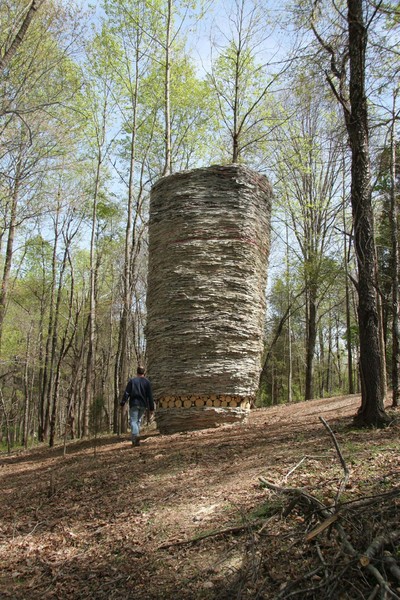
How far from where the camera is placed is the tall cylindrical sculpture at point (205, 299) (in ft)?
31.1

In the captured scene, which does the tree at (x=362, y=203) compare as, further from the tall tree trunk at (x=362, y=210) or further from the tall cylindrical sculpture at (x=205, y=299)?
the tall cylindrical sculpture at (x=205, y=299)

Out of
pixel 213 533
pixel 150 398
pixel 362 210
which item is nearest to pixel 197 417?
pixel 150 398

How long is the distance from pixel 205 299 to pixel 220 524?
5.81m

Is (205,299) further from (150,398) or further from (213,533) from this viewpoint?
(213,533)

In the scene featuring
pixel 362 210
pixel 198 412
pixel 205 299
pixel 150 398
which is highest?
pixel 362 210

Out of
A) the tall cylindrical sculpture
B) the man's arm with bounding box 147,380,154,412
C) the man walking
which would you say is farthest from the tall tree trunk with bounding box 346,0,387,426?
the man walking

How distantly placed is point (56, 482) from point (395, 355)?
7.14 metres

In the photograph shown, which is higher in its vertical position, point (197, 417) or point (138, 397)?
point (138, 397)

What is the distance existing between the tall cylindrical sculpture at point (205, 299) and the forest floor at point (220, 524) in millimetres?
1949

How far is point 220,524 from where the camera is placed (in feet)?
13.8

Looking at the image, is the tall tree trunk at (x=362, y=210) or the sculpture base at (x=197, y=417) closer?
the tall tree trunk at (x=362, y=210)

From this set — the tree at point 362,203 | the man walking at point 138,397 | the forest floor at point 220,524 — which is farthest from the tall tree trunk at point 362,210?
the man walking at point 138,397

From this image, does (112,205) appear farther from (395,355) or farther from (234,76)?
(395,355)

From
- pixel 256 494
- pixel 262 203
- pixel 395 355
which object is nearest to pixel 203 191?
pixel 262 203
